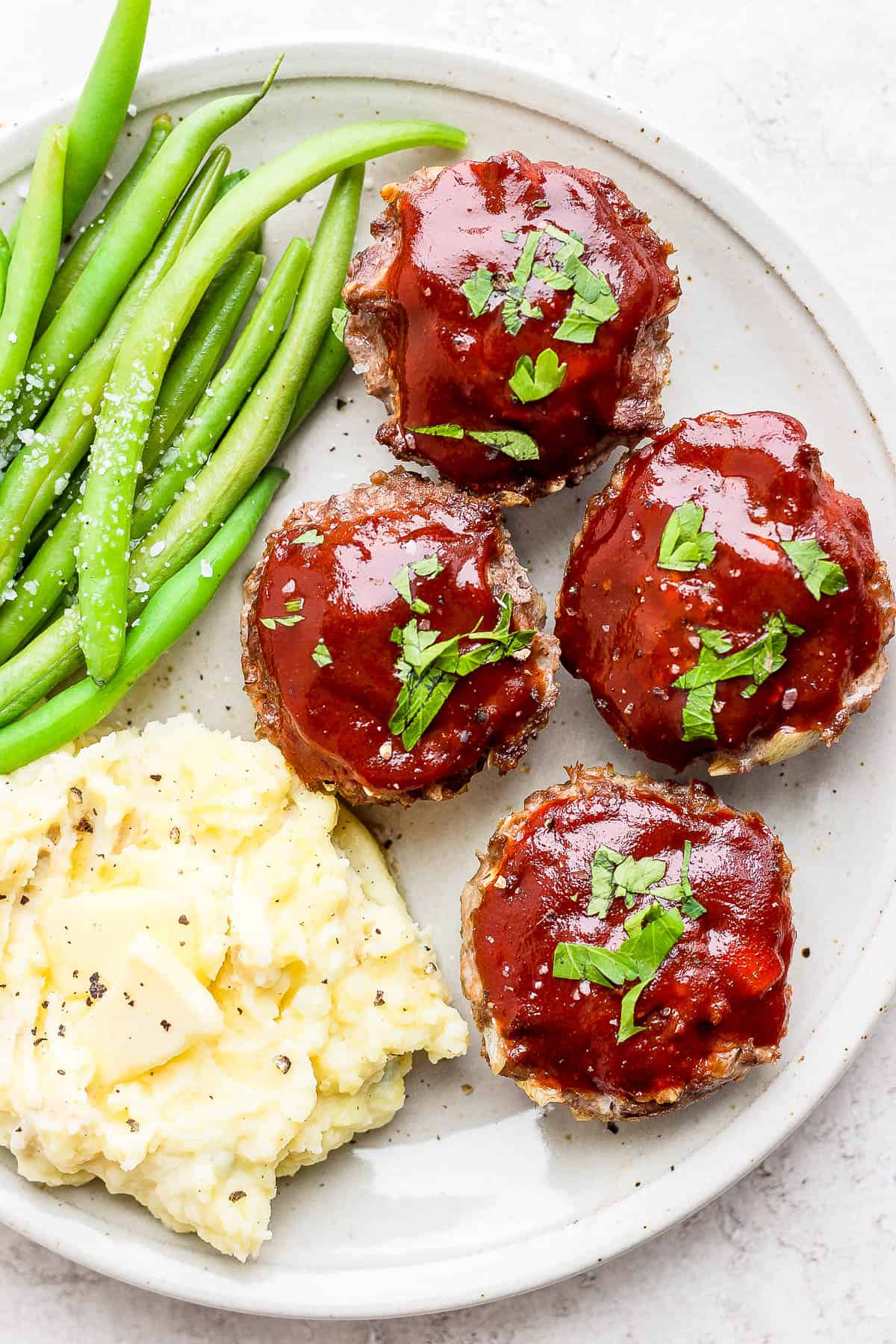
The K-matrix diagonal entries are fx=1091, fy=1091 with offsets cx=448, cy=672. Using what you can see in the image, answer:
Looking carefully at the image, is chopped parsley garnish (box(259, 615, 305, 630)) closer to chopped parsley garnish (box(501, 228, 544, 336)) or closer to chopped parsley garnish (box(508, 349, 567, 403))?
chopped parsley garnish (box(508, 349, 567, 403))

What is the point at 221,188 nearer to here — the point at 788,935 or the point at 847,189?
the point at 847,189

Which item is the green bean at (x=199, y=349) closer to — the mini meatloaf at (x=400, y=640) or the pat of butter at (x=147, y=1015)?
the mini meatloaf at (x=400, y=640)

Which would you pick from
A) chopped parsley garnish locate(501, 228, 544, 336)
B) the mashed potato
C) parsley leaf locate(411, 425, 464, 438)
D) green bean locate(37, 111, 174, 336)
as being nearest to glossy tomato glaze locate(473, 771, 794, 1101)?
the mashed potato

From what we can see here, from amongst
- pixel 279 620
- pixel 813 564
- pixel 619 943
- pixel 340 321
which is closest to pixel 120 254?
pixel 340 321

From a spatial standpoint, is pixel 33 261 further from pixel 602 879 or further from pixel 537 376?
pixel 602 879

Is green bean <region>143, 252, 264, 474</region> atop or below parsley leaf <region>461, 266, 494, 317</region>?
below

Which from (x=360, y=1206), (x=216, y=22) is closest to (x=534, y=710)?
(x=360, y=1206)
